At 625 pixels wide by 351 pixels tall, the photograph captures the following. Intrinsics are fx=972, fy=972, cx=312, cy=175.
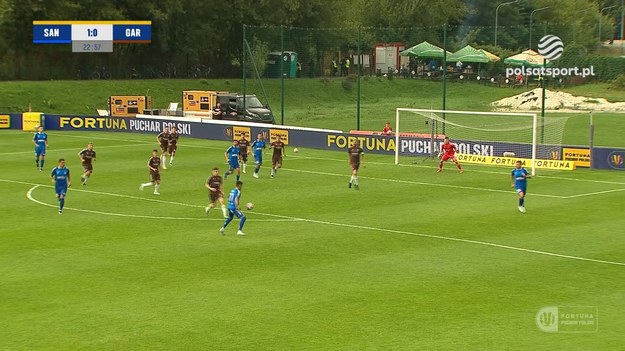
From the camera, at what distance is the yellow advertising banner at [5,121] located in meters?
67.8

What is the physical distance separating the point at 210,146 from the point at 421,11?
206ft

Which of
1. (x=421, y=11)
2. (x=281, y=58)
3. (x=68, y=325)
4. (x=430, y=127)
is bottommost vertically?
(x=68, y=325)

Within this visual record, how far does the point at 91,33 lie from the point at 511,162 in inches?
1512

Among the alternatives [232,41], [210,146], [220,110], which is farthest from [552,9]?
[210,146]

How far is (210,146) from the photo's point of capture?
185 feet

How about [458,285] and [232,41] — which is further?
[232,41]

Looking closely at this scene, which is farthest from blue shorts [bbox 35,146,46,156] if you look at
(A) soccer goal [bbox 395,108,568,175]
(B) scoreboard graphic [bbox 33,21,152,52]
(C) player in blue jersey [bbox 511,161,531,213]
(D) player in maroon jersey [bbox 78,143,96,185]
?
(B) scoreboard graphic [bbox 33,21,152,52]

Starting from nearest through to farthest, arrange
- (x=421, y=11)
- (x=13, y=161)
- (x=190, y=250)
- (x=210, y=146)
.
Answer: (x=190, y=250) → (x=13, y=161) → (x=210, y=146) → (x=421, y=11)

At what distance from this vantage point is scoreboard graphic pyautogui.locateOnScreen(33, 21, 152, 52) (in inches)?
2847

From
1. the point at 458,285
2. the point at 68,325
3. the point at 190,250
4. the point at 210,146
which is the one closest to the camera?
the point at 68,325

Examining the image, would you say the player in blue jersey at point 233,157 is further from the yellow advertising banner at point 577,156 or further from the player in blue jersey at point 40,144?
the yellow advertising banner at point 577,156

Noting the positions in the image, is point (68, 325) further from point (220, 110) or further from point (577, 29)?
point (220, 110)

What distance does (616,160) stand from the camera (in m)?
44.3

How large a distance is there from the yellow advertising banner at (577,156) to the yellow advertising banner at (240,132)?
1954 cm
